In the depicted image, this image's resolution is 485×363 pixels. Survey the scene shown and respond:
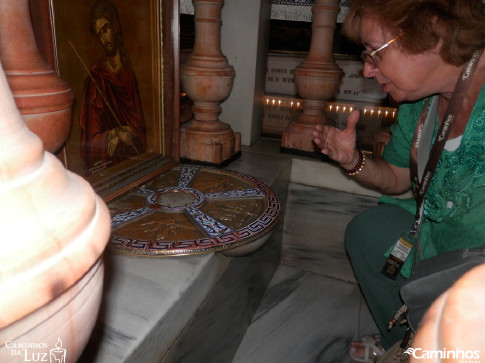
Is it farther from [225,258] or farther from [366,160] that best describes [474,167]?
[225,258]

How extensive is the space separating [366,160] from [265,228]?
0.69 metres

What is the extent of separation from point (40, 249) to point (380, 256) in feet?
5.52

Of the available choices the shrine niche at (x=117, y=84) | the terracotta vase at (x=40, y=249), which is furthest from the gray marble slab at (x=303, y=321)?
the terracotta vase at (x=40, y=249)

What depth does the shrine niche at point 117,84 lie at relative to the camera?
4.97 ft

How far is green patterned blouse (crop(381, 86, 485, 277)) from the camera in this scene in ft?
4.41

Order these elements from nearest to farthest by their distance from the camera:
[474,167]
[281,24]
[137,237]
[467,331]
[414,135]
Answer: [467,331] < [474,167] < [137,237] < [414,135] < [281,24]

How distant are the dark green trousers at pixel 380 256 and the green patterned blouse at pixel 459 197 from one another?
0.55 ft

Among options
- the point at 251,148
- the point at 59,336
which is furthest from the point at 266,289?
the point at 59,336

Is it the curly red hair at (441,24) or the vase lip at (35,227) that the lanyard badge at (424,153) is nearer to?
the curly red hair at (441,24)

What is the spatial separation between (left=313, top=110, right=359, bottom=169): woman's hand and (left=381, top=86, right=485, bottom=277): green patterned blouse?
38cm

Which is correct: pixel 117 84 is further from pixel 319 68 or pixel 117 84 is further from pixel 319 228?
pixel 319 228

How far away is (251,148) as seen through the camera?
2998 millimetres

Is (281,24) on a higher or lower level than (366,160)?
higher

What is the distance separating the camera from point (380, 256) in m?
1.80
